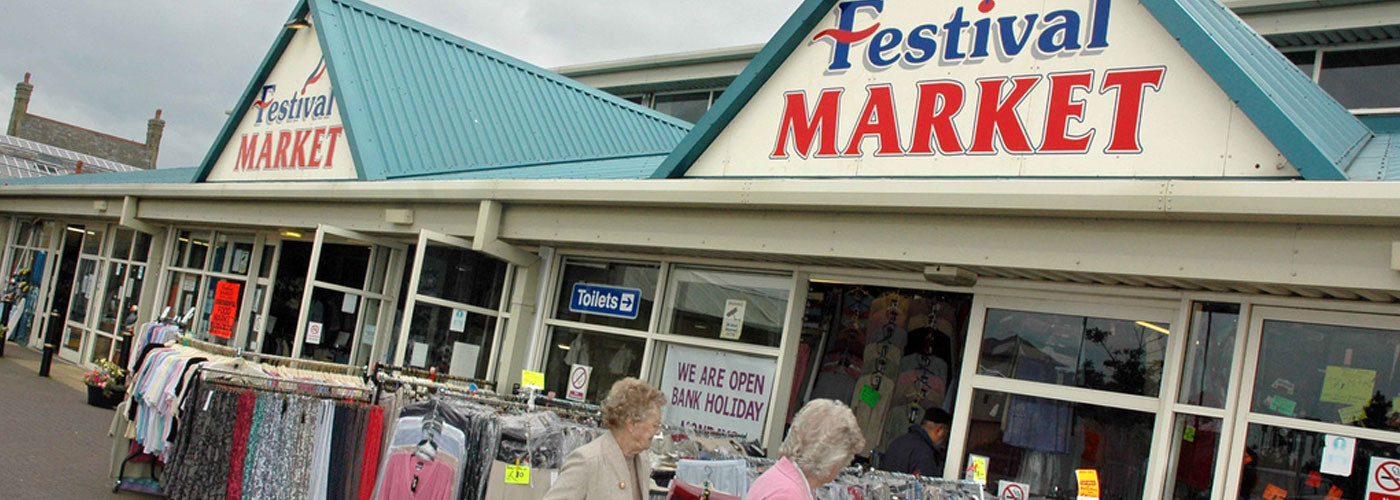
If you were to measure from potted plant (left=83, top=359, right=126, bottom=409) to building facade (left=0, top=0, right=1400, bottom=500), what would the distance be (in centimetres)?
263

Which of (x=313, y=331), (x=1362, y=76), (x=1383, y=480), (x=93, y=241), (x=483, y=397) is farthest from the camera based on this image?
(x=93, y=241)

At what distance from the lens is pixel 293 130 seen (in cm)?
1434

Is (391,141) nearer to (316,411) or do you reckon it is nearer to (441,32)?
(441,32)

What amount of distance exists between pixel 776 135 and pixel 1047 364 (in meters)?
2.63

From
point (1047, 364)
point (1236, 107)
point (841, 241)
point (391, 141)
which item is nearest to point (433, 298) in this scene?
Result: point (391, 141)

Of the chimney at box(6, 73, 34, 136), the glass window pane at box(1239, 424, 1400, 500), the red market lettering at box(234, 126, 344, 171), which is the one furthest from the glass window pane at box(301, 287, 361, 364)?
the chimney at box(6, 73, 34, 136)

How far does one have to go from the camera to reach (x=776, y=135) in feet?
28.3

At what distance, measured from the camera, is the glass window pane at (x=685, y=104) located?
21.0 metres

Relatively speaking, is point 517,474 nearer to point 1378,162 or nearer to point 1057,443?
point 1057,443

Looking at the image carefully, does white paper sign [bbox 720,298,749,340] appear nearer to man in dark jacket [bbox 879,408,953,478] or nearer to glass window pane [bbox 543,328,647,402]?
glass window pane [bbox 543,328,647,402]

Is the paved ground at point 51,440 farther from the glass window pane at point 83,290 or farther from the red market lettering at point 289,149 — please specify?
the red market lettering at point 289,149

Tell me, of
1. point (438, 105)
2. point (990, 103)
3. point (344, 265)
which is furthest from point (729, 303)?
point (438, 105)

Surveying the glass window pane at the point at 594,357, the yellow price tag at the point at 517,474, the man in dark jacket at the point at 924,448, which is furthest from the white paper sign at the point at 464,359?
the man in dark jacket at the point at 924,448

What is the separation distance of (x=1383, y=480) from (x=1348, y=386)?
20.8 inches
